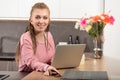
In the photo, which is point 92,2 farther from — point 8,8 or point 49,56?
point 49,56

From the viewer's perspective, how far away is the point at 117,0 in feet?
11.9

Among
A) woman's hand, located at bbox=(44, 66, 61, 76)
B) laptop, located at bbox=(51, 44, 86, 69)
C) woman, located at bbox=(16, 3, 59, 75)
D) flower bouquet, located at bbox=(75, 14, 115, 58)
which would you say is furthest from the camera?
flower bouquet, located at bbox=(75, 14, 115, 58)

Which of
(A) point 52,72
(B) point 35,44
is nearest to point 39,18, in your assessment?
(B) point 35,44

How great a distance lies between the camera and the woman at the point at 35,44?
6.93 feet

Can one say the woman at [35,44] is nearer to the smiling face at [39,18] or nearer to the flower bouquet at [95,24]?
the smiling face at [39,18]

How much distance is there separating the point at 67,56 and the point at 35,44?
27 centimetres

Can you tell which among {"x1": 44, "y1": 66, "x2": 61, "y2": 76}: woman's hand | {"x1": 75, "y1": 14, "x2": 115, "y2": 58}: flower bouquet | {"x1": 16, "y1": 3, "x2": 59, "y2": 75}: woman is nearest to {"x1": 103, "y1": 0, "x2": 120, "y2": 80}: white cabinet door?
{"x1": 75, "y1": 14, "x2": 115, "y2": 58}: flower bouquet

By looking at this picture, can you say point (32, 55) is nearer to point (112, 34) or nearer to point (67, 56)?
point (67, 56)

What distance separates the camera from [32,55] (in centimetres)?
211

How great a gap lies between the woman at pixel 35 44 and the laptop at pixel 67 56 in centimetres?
14

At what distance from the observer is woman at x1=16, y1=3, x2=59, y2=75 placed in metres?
2.11

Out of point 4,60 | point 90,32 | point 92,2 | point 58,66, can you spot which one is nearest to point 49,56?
point 58,66

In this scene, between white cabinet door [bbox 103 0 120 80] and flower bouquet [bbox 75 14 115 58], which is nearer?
flower bouquet [bbox 75 14 115 58]

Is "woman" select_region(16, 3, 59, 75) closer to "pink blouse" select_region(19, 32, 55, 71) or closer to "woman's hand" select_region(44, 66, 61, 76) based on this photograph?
"pink blouse" select_region(19, 32, 55, 71)
